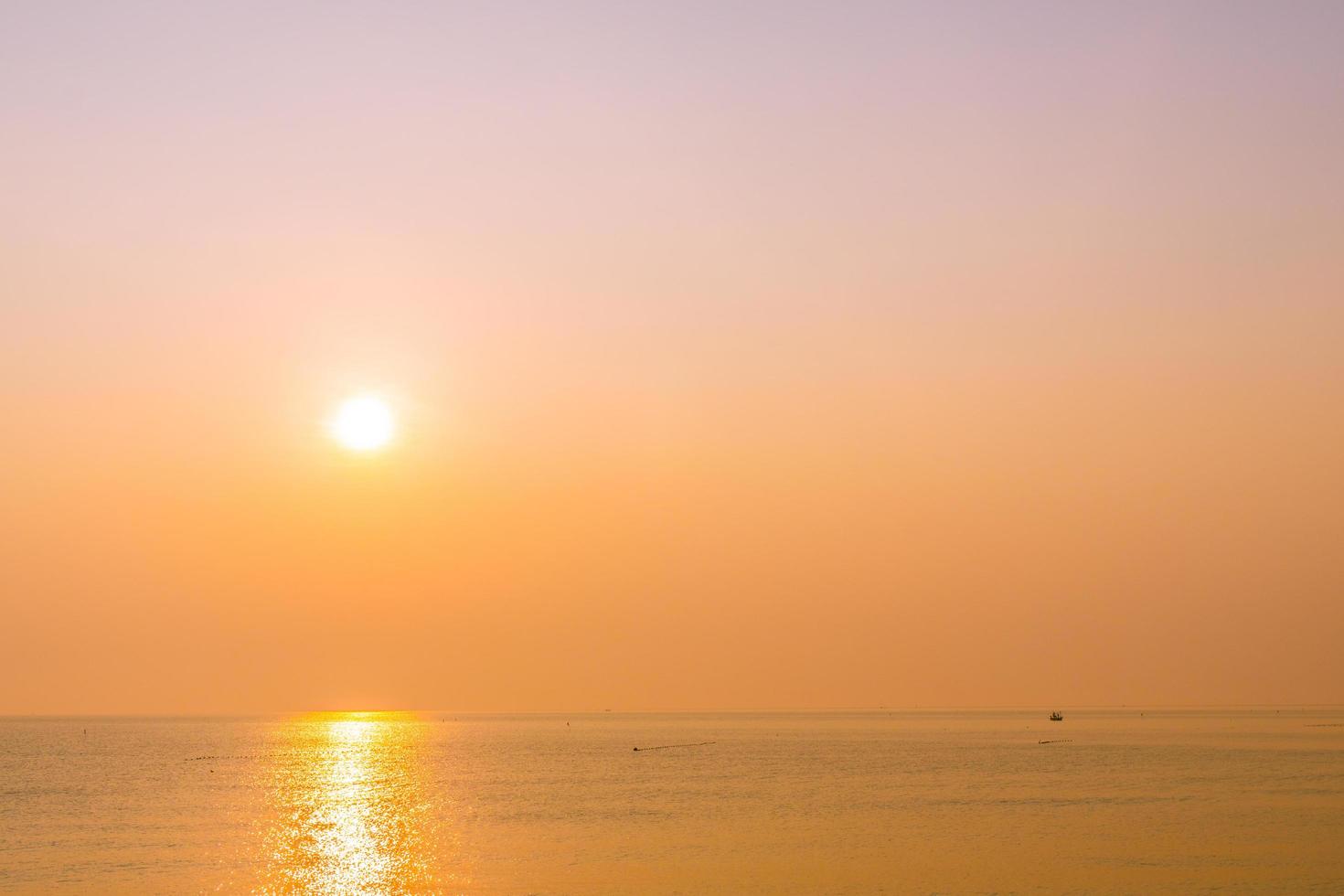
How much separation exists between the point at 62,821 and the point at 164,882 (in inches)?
1244

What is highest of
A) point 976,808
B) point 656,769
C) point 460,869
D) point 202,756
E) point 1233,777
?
point 460,869

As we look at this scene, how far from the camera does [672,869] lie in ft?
198

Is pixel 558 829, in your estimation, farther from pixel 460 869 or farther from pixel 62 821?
pixel 62 821

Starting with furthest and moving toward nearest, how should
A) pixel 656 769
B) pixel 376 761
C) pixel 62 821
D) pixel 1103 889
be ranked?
pixel 376 761 → pixel 656 769 → pixel 62 821 → pixel 1103 889

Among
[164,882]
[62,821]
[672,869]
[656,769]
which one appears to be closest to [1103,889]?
[672,869]

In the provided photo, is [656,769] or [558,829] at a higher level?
[558,829]

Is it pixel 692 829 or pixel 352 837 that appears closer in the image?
pixel 352 837


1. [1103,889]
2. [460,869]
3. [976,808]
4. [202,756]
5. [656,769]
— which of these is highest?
[1103,889]

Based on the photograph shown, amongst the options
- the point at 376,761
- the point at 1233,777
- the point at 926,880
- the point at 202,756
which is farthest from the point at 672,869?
the point at 202,756

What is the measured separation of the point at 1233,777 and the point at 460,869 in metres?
77.4

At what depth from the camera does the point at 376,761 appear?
167625mm

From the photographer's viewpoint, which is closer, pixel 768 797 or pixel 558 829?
pixel 558 829

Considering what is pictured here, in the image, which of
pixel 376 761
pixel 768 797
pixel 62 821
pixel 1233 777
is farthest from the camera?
pixel 376 761

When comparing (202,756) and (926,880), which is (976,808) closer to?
(926,880)
